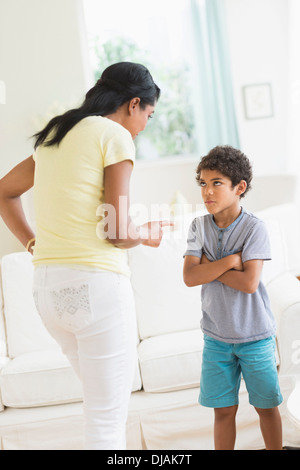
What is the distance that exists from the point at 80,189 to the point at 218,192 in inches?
21.3

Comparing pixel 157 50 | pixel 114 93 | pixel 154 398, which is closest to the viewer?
pixel 114 93

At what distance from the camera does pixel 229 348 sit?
1.61 m

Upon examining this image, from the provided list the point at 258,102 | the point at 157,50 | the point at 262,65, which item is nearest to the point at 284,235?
the point at 258,102

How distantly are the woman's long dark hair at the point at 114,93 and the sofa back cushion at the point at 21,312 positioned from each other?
1.29 metres

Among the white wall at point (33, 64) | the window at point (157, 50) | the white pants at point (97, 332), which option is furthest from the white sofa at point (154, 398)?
the window at point (157, 50)

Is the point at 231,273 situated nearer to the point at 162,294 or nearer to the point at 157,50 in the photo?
the point at 162,294

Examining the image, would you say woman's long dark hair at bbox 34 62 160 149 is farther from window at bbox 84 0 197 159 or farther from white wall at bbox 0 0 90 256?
window at bbox 84 0 197 159

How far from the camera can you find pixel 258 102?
219 inches

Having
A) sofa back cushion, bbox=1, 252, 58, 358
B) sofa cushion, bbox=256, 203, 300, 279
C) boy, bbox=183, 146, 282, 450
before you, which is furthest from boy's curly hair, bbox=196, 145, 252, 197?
sofa back cushion, bbox=1, 252, 58, 358

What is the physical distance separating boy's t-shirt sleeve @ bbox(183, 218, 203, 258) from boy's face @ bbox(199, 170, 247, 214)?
0.08m

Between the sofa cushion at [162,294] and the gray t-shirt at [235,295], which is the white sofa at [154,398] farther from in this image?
the gray t-shirt at [235,295]

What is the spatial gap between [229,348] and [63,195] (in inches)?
28.1

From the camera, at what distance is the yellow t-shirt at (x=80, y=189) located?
1.23m
